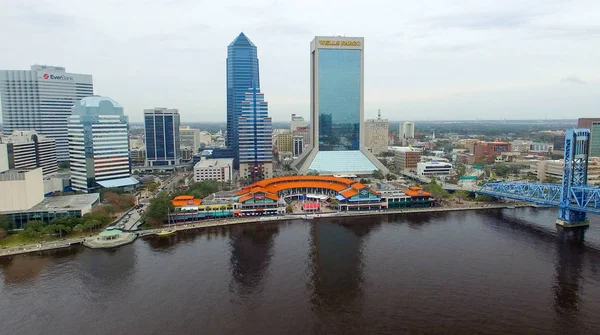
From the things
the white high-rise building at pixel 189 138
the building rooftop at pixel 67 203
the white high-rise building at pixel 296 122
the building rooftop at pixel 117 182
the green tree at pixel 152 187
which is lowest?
the green tree at pixel 152 187

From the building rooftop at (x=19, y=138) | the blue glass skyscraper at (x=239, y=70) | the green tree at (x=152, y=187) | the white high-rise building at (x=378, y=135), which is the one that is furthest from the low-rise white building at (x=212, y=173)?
the white high-rise building at (x=378, y=135)

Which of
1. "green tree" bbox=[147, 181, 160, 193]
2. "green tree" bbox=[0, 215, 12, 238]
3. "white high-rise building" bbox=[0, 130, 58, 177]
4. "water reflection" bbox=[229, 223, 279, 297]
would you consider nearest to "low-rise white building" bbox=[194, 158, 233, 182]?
"green tree" bbox=[147, 181, 160, 193]

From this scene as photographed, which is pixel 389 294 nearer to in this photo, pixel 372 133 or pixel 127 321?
pixel 127 321

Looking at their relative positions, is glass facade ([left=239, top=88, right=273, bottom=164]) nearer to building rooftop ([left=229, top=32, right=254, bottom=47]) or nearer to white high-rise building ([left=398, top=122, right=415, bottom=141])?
building rooftop ([left=229, top=32, right=254, bottom=47])

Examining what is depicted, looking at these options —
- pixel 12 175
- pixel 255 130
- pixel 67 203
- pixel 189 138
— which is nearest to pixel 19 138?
pixel 12 175

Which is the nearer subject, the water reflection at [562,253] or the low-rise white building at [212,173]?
the water reflection at [562,253]

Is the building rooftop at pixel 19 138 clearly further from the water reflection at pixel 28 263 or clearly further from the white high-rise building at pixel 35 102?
the water reflection at pixel 28 263

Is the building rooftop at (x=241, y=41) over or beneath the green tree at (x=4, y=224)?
over
